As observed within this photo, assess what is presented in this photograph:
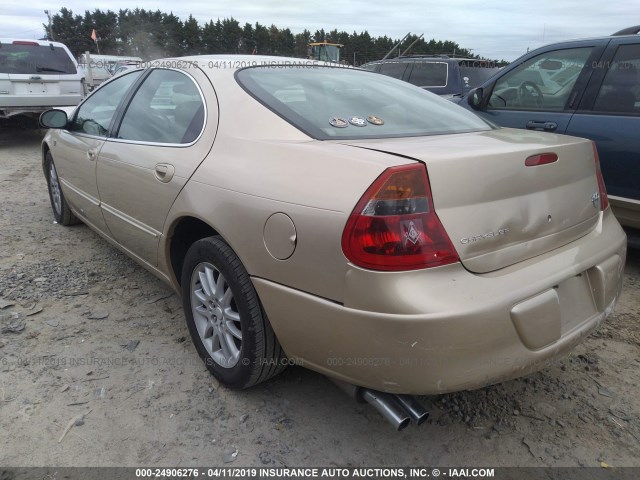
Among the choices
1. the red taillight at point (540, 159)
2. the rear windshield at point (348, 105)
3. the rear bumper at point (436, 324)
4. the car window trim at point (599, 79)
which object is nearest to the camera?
the rear bumper at point (436, 324)

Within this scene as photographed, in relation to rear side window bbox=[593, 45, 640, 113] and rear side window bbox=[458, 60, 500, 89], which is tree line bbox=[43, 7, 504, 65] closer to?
rear side window bbox=[458, 60, 500, 89]

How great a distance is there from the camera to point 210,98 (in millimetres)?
2432

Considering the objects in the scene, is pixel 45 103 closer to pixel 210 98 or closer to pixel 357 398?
pixel 210 98

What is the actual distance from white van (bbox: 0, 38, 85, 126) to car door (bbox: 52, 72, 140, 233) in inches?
217

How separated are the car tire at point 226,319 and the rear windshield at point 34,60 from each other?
8.11m

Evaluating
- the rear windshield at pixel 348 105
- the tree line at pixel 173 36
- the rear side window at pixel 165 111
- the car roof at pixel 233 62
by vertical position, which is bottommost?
the tree line at pixel 173 36

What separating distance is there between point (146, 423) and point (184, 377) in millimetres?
349

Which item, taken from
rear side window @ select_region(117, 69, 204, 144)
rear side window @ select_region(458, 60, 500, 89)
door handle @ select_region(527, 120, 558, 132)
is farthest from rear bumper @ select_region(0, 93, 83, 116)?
door handle @ select_region(527, 120, 558, 132)

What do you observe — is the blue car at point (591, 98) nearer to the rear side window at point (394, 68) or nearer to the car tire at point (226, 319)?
the car tire at point (226, 319)

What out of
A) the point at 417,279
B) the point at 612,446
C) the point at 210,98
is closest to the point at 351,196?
the point at 417,279

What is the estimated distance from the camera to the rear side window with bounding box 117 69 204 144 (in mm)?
2518

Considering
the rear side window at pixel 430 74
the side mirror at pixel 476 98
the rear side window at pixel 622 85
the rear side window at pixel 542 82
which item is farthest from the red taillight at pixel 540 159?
the rear side window at pixel 430 74

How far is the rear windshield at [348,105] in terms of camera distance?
217 centimetres

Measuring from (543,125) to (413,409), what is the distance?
2.97m
